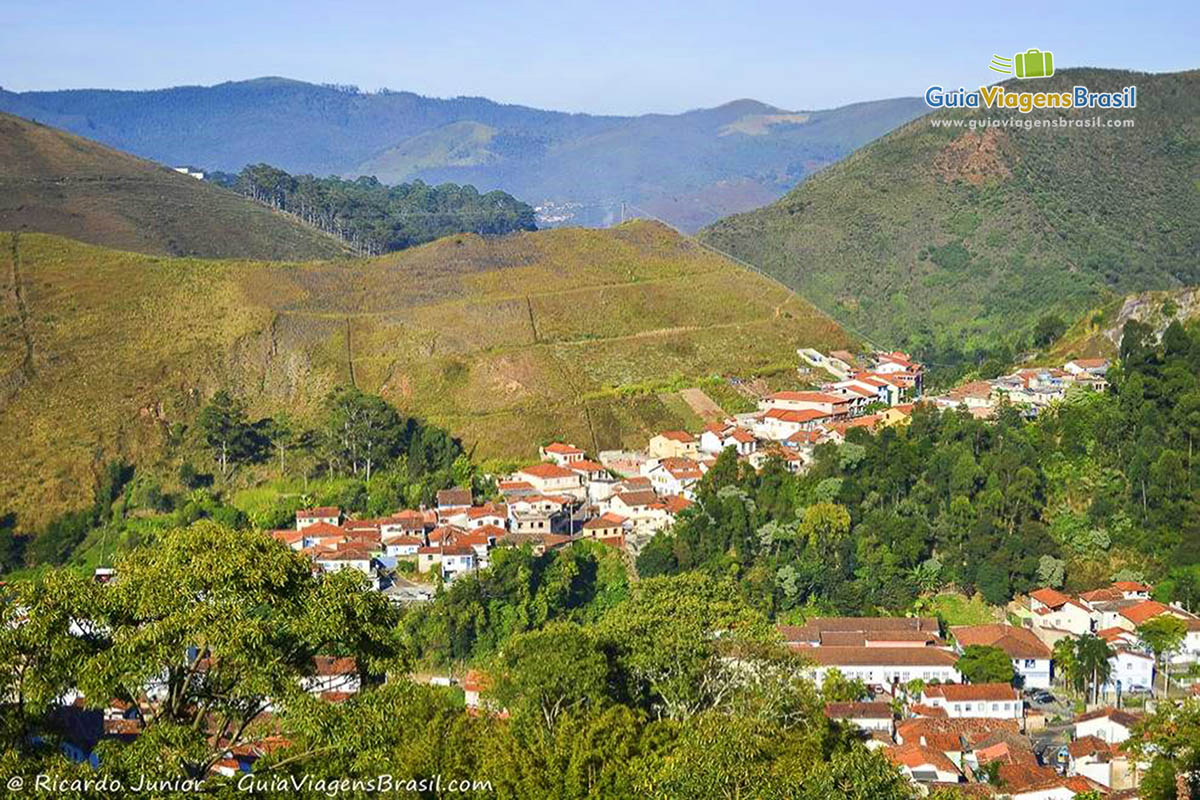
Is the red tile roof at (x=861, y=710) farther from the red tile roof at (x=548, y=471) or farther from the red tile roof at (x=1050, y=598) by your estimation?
the red tile roof at (x=548, y=471)

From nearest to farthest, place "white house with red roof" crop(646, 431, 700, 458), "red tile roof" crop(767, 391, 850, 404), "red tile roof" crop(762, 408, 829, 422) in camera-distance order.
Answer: "white house with red roof" crop(646, 431, 700, 458) → "red tile roof" crop(762, 408, 829, 422) → "red tile roof" crop(767, 391, 850, 404)

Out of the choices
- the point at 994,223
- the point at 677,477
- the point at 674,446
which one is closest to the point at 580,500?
the point at 677,477

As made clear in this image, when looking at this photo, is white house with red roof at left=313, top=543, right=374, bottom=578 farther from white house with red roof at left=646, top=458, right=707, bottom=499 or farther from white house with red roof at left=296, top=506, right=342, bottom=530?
white house with red roof at left=646, top=458, right=707, bottom=499

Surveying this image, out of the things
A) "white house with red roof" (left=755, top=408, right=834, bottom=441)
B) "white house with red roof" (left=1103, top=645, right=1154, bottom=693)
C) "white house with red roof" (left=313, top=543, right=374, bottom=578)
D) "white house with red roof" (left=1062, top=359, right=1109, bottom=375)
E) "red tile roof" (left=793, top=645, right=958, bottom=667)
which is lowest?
"white house with red roof" (left=1103, top=645, right=1154, bottom=693)

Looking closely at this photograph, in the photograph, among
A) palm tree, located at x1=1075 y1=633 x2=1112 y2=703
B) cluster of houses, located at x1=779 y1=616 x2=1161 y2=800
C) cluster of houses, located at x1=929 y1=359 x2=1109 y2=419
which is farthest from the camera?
cluster of houses, located at x1=929 y1=359 x2=1109 y2=419

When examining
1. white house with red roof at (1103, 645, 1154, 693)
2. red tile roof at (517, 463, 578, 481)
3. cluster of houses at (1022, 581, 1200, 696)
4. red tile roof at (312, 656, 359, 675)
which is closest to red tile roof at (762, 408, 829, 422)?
red tile roof at (517, 463, 578, 481)

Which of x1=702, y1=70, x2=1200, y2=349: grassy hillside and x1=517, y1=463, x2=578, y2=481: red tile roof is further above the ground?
x1=702, y1=70, x2=1200, y2=349: grassy hillside

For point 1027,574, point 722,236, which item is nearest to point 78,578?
point 1027,574

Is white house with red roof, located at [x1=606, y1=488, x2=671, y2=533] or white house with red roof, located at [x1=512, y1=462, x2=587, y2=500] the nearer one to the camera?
white house with red roof, located at [x1=606, y1=488, x2=671, y2=533]
